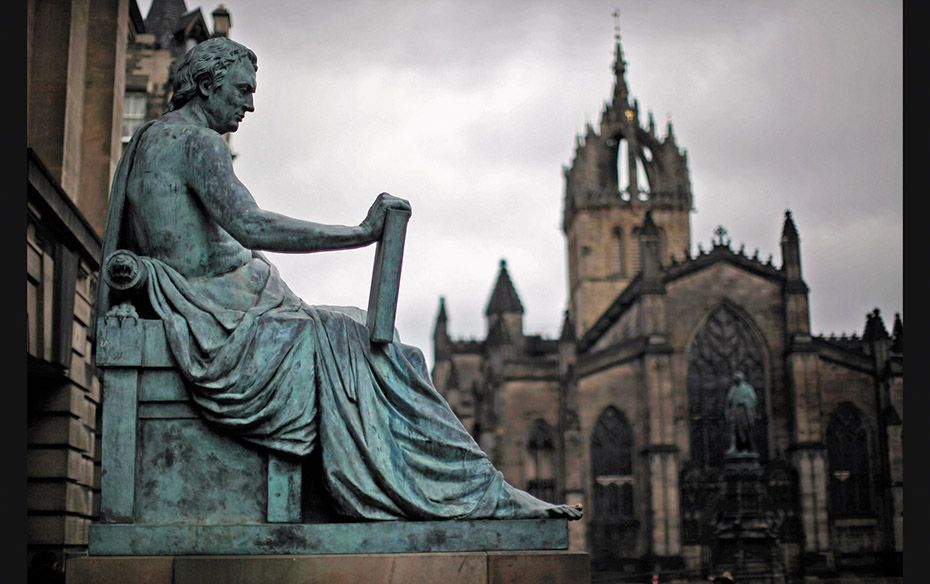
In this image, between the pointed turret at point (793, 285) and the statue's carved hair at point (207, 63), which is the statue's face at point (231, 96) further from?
the pointed turret at point (793, 285)

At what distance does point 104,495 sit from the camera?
13.3 ft

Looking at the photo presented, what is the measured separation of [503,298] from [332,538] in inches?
2536

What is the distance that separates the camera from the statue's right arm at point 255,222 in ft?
14.2

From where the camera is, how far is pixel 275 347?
4.21 meters

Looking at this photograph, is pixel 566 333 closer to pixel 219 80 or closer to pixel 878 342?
pixel 878 342

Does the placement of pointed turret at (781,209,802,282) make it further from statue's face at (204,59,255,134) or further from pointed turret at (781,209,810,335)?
statue's face at (204,59,255,134)

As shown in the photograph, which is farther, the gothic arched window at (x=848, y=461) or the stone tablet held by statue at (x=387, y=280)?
the gothic arched window at (x=848, y=461)

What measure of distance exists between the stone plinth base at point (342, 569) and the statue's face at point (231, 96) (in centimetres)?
183

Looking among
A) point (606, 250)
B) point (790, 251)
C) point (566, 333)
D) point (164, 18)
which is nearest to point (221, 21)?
point (164, 18)

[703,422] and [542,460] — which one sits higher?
[703,422]

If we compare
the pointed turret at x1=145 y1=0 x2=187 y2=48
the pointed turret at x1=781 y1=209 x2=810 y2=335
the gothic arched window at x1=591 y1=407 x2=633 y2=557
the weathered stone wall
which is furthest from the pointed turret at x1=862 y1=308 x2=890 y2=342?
the pointed turret at x1=145 y1=0 x2=187 y2=48

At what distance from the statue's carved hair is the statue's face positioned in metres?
0.03

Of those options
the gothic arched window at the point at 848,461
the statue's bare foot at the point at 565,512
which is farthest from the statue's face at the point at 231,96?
the gothic arched window at the point at 848,461

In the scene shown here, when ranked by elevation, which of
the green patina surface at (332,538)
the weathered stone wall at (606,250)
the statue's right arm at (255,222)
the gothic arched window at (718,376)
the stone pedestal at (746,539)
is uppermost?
the weathered stone wall at (606,250)
